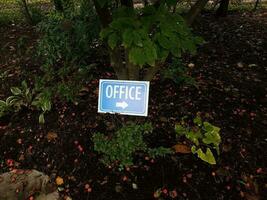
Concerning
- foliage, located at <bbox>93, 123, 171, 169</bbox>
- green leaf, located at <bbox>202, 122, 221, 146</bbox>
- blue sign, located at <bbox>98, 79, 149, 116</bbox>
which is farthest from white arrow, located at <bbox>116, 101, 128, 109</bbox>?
green leaf, located at <bbox>202, 122, 221, 146</bbox>

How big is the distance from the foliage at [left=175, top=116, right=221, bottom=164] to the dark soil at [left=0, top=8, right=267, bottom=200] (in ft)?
0.39

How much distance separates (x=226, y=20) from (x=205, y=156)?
14.3ft

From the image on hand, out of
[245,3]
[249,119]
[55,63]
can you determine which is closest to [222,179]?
[249,119]

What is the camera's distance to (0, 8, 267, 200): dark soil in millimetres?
2658

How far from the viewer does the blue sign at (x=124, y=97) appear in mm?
2678

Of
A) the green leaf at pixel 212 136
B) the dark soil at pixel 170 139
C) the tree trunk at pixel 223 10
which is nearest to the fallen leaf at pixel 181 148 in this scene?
the dark soil at pixel 170 139

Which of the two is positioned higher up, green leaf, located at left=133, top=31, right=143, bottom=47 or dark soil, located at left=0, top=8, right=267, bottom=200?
green leaf, located at left=133, top=31, right=143, bottom=47

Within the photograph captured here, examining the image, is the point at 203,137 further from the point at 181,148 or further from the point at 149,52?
the point at 149,52

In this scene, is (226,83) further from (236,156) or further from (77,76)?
(77,76)

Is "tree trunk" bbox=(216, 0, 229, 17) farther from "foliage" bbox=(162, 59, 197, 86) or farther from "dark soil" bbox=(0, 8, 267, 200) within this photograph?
"foliage" bbox=(162, 59, 197, 86)

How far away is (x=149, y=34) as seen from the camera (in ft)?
7.97

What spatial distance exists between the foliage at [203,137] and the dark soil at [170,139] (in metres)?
0.12

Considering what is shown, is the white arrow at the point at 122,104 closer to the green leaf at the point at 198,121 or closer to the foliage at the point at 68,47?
the green leaf at the point at 198,121

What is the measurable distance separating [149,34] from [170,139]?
100cm
